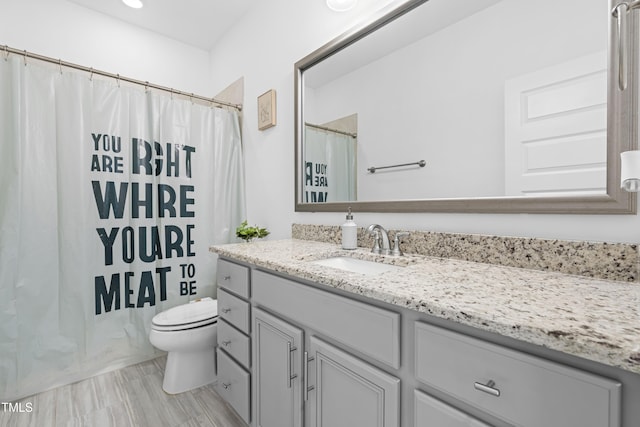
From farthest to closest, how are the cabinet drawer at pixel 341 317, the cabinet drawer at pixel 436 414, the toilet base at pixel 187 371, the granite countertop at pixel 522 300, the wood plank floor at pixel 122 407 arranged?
the toilet base at pixel 187 371 < the wood plank floor at pixel 122 407 < the cabinet drawer at pixel 341 317 < the cabinet drawer at pixel 436 414 < the granite countertop at pixel 522 300

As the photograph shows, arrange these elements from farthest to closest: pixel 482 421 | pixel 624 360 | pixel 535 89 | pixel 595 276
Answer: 1. pixel 535 89
2. pixel 595 276
3. pixel 482 421
4. pixel 624 360

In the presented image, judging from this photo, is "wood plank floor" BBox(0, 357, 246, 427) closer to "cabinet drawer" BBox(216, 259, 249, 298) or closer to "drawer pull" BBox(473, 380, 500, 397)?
"cabinet drawer" BBox(216, 259, 249, 298)

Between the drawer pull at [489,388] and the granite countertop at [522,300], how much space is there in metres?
0.11

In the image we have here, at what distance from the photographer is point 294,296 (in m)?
1.02

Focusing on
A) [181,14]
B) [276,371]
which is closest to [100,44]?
[181,14]

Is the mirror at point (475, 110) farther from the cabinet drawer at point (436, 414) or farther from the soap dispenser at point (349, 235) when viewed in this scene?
the cabinet drawer at point (436, 414)

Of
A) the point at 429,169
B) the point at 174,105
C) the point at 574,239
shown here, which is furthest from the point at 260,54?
the point at 574,239

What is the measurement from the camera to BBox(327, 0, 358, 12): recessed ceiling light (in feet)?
4.87

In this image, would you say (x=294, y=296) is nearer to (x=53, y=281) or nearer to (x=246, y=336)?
(x=246, y=336)

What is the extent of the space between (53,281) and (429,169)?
83.3 inches

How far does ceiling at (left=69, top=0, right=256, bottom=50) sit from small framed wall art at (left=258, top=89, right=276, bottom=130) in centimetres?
80

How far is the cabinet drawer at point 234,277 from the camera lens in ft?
4.27

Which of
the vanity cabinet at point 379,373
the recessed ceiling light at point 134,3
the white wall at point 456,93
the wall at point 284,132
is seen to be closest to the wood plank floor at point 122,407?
the vanity cabinet at point 379,373

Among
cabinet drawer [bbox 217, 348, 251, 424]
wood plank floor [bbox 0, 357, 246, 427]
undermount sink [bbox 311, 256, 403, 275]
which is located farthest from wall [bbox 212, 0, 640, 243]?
wood plank floor [bbox 0, 357, 246, 427]
